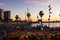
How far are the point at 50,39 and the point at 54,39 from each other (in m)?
0.60

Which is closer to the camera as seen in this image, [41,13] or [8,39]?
[8,39]

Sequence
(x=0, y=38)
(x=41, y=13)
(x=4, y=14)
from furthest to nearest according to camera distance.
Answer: (x=4, y=14) → (x=41, y=13) → (x=0, y=38)

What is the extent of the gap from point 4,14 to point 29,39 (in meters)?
102

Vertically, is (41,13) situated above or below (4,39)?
above

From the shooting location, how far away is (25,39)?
2444cm

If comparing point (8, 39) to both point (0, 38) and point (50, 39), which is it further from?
point (50, 39)

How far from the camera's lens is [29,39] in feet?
78.2

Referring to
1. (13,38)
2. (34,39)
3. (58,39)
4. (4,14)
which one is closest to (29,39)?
(34,39)

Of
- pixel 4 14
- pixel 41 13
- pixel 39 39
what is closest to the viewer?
pixel 39 39

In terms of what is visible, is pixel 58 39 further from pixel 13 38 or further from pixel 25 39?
pixel 13 38

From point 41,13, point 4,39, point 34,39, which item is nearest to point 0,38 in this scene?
point 4,39

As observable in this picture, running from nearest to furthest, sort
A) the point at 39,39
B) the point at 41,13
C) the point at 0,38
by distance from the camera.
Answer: the point at 39,39
the point at 0,38
the point at 41,13

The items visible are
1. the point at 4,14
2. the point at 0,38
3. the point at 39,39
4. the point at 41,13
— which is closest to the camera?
the point at 39,39

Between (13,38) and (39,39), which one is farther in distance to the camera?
(13,38)
